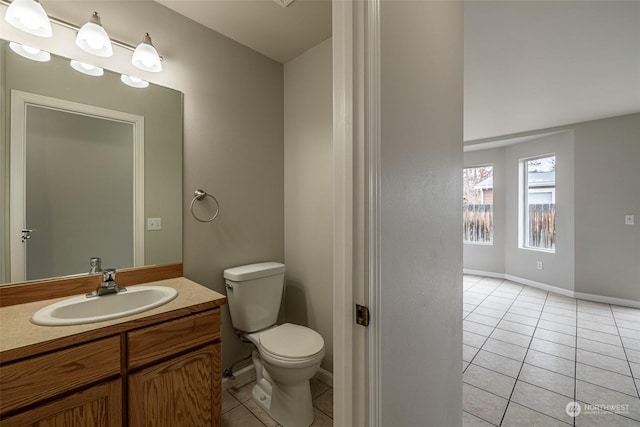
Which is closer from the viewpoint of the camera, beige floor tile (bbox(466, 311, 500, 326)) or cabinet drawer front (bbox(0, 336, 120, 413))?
cabinet drawer front (bbox(0, 336, 120, 413))

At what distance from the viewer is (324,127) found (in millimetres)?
1991

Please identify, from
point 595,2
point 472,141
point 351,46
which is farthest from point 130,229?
point 472,141

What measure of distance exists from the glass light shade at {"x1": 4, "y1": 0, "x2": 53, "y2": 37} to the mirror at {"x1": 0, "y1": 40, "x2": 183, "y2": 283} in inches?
4.5

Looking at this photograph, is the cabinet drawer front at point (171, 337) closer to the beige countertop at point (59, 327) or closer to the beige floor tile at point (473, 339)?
the beige countertop at point (59, 327)

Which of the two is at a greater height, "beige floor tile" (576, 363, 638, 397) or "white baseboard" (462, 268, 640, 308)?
"white baseboard" (462, 268, 640, 308)

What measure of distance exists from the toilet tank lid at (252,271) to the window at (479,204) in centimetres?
440

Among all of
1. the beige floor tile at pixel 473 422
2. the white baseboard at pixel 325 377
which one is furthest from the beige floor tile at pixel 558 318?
the white baseboard at pixel 325 377

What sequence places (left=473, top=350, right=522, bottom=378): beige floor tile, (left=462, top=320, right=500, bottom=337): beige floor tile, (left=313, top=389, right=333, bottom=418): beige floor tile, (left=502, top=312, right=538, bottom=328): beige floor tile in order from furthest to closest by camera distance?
(left=502, top=312, right=538, bottom=328): beige floor tile → (left=462, top=320, right=500, bottom=337): beige floor tile → (left=473, top=350, right=522, bottom=378): beige floor tile → (left=313, top=389, right=333, bottom=418): beige floor tile

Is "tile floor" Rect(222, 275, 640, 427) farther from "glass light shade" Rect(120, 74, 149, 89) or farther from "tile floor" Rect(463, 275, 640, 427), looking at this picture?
"glass light shade" Rect(120, 74, 149, 89)

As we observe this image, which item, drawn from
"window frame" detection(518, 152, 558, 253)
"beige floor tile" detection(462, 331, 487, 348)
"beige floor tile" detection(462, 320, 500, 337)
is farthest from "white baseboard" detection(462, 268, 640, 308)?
"beige floor tile" detection(462, 331, 487, 348)

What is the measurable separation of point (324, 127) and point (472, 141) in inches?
152

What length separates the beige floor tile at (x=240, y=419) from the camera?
1.59 metres

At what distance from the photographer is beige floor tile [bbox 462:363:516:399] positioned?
1.93 meters

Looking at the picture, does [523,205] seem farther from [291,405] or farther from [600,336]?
[291,405]
